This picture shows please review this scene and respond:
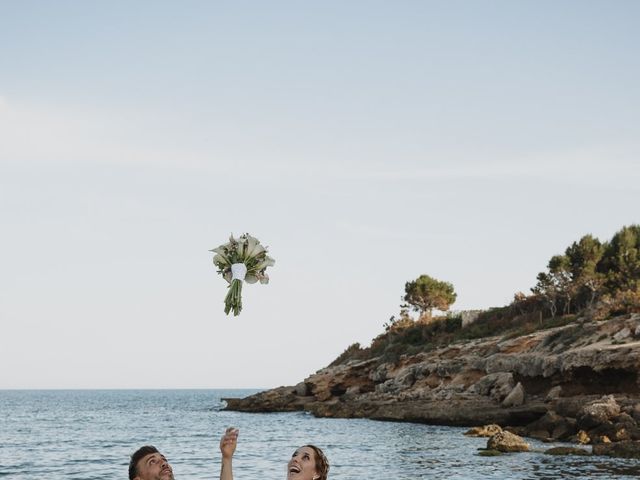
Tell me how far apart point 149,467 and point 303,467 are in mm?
1364

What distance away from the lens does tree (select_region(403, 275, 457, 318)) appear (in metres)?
94.2

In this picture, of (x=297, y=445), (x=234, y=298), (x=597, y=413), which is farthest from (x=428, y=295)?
(x=234, y=298)

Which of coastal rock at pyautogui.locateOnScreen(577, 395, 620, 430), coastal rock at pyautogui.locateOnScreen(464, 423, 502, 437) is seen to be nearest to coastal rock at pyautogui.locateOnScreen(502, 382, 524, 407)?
coastal rock at pyautogui.locateOnScreen(464, 423, 502, 437)

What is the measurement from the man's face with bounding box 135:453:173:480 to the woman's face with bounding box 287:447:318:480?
3.69 ft

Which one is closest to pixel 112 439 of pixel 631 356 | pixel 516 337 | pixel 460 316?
pixel 516 337

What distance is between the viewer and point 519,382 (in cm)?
5034

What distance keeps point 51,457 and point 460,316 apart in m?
48.4

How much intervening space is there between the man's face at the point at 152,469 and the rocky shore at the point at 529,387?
2804cm

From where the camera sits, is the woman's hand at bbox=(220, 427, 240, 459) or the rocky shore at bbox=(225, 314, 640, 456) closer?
the woman's hand at bbox=(220, 427, 240, 459)

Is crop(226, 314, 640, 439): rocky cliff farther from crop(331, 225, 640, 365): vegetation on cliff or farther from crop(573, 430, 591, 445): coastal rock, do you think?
crop(331, 225, 640, 365): vegetation on cliff

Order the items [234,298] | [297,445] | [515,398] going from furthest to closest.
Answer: [515,398], [297,445], [234,298]

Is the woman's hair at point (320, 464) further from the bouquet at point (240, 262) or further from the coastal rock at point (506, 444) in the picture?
the coastal rock at point (506, 444)

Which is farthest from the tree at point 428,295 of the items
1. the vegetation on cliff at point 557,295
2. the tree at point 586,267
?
the tree at point 586,267

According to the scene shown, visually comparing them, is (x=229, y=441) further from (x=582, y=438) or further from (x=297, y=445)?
(x=297, y=445)
